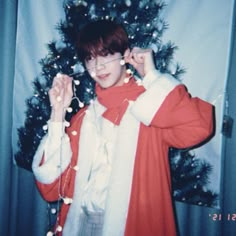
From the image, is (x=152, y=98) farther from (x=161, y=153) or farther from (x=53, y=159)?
(x=53, y=159)

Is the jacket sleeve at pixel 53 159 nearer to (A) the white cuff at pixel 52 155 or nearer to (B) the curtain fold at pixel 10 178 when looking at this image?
(A) the white cuff at pixel 52 155

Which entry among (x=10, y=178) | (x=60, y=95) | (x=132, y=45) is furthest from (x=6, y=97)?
(x=132, y=45)

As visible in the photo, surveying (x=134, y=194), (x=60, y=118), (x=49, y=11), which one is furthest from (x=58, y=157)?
(x=49, y=11)

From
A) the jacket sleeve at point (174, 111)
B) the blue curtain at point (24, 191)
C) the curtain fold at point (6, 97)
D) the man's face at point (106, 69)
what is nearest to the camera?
the jacket sleeve at point (174, 111)

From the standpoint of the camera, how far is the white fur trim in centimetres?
100

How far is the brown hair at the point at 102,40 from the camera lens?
1.13m

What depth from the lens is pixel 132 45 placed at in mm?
1290

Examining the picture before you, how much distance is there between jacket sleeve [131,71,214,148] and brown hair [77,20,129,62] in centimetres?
19

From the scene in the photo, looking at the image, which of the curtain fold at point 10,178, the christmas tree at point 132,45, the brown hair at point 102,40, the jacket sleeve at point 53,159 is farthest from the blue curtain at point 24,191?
the jacket sleeve at point 53,159

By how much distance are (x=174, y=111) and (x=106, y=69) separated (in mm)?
297

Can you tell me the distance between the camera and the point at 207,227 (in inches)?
59.1

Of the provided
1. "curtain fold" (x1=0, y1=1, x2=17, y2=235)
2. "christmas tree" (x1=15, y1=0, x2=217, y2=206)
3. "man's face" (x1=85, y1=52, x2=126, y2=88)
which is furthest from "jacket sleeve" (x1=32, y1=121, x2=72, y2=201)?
"curtain fold" (x1=0, y1=1, x2=17, y2=235)

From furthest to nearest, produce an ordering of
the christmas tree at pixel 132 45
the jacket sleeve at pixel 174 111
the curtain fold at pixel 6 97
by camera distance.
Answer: the curtain fold at pixel 6 97 < the christmas tree at pixel 132 45 < the jacket sleeve at pixel 174 111

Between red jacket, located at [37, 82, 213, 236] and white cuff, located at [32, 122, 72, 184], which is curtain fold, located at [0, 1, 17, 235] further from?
→ red jacket, located at [37, 82, 213, 236]
